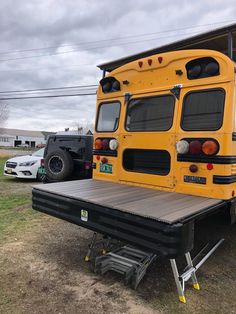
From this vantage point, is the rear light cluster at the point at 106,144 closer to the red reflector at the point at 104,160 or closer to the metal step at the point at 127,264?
the red reflector at the point at 104,160

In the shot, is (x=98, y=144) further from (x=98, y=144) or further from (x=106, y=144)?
(x=106, y=144)

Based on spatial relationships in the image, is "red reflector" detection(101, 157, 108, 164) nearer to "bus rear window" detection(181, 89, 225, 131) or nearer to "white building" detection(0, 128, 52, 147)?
"bus rear window" detection(181, 89, 225, 131)

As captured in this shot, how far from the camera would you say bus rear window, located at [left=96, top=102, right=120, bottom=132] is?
15.0 feet

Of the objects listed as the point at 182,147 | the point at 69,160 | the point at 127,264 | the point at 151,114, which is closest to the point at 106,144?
the point at 151,114

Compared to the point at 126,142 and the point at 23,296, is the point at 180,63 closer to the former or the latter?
the point at 126,142

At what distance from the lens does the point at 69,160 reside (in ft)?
22.3

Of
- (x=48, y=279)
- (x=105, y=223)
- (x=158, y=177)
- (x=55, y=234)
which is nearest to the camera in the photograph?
(x=105, y=223)

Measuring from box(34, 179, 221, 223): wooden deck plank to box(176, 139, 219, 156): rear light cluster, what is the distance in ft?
1.75

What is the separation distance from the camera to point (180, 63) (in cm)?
380

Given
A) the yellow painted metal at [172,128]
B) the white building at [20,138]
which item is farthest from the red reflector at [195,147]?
the white building at [20,138]

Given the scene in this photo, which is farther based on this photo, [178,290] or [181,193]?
[181,193]

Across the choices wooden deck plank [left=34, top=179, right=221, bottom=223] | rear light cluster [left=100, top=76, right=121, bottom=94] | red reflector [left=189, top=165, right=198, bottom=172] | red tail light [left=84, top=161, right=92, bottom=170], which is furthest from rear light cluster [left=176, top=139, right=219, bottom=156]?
red tail light [left=84, top=161, right=92, bottom=170]

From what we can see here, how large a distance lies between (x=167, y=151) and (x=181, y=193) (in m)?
0.59

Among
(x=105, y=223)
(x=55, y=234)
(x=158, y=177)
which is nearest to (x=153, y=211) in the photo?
(x=105, y=223)
